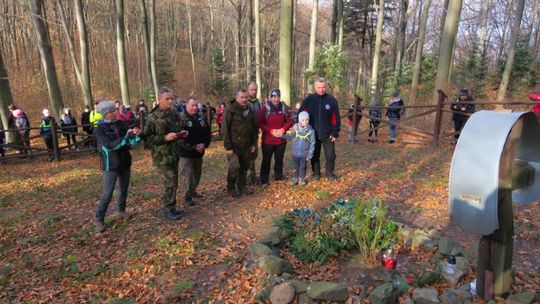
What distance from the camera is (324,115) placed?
6.28m

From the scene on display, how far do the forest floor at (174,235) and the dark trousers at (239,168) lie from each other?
0.83ft

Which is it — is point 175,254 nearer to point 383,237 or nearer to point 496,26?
point 383,237

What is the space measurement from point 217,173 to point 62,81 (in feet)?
91.1

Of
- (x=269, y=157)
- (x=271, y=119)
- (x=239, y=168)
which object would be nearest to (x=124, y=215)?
(x=239, y=168)

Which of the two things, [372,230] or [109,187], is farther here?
[109,187]

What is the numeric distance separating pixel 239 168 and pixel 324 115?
68.4 inches

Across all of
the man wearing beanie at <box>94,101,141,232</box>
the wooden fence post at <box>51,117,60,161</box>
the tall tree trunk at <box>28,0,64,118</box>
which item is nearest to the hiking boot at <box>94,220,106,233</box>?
Result: the man wearing beanie at <box>94,101,141,232</box>

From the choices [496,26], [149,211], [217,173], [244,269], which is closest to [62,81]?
[217,173]

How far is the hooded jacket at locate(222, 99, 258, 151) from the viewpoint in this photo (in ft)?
18.1

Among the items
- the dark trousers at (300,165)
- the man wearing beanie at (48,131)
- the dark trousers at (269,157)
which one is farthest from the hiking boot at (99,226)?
the man wearing beanie at (48,131)

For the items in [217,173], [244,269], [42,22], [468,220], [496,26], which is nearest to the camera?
[468,220]

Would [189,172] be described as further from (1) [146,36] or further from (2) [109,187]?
(1) [146,36]

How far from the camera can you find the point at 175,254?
4.07 metres

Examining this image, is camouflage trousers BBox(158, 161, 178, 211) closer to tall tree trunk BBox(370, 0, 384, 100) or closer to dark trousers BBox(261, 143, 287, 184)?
dark trousers BBox(261, 143, 287, 184)
